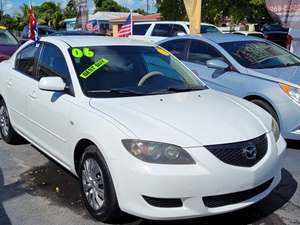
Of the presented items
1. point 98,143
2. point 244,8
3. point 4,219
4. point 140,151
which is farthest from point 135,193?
point 244,8

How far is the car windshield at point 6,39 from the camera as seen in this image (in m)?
13.1

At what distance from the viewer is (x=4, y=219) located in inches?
165

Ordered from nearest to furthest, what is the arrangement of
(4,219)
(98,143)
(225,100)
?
(98,143)
(4,219)
(225,100)

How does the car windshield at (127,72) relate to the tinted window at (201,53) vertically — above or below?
Answer: above

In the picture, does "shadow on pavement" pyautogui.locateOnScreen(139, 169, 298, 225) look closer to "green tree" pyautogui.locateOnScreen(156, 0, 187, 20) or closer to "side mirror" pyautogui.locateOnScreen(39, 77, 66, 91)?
"side mirror" pyautogui.locateOnScreen(39, 77, 66, 91)

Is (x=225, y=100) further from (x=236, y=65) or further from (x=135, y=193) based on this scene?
(x=236, y=65)

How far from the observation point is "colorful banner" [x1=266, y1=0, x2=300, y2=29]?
1159cm

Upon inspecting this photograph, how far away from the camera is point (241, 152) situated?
3.75m

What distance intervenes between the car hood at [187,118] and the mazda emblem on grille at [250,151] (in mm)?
70

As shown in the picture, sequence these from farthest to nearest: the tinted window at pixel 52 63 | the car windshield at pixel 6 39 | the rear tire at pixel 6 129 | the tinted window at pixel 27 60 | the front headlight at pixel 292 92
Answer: the car windshield at pixel 6 39 < the rear tire at pixel 6 129 < the front headlight at pixel 292 92 < the tinted window at pixel 27 60 < the tinted window at pixel 52 63

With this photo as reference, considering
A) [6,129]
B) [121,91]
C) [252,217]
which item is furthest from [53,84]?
[6,129]

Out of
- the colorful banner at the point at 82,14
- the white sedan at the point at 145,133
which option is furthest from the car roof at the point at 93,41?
the colorful banner at the point at 82,14

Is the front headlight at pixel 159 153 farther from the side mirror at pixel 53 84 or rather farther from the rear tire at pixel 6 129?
the rear tire at pixel 6 129

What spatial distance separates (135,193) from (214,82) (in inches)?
159
